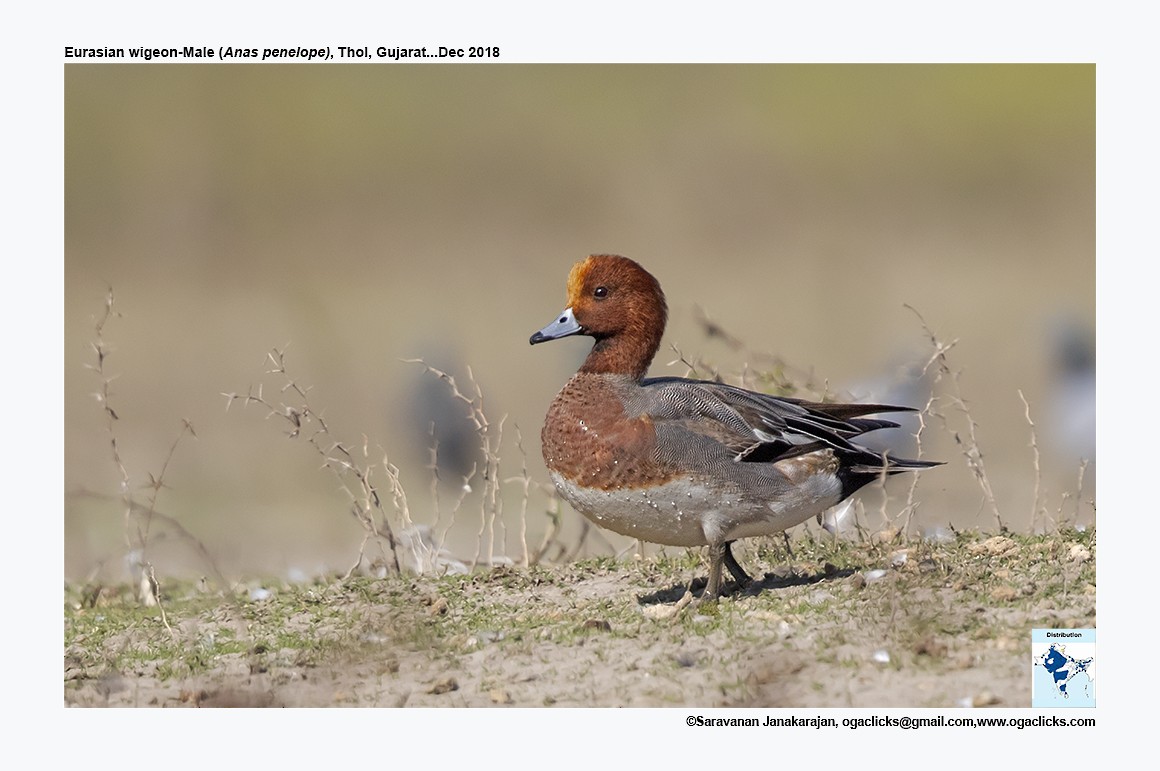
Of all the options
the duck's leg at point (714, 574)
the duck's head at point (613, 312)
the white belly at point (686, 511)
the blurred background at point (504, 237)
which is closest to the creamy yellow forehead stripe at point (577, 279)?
the duck's head at point (613, 312)

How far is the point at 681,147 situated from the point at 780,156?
1.00 meters

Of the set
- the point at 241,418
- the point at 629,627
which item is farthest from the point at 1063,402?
the point at 241,418

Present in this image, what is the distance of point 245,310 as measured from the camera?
474 inches

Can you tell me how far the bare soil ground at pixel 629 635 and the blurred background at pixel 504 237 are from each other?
3.11 m

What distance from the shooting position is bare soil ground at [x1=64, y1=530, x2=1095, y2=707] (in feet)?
13.7

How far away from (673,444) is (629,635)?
654 millimetres

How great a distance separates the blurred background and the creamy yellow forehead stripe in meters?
3.61

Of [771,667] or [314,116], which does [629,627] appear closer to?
[771,667]

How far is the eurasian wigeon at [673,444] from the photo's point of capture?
474 cm

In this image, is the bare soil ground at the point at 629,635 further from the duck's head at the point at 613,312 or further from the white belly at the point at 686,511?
the duck's head at the point at 613,312

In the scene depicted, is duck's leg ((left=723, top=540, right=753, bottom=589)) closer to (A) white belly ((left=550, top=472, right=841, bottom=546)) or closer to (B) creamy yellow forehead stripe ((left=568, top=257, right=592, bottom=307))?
(A) white belly ((left=550, top=472, right=841, bottom=546))

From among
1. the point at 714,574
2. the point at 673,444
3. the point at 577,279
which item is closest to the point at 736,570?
the point at 714,574

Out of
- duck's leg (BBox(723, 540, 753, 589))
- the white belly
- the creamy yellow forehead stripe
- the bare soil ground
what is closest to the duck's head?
the creamy yellow forehead stripe

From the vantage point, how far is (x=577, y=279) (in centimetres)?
512
